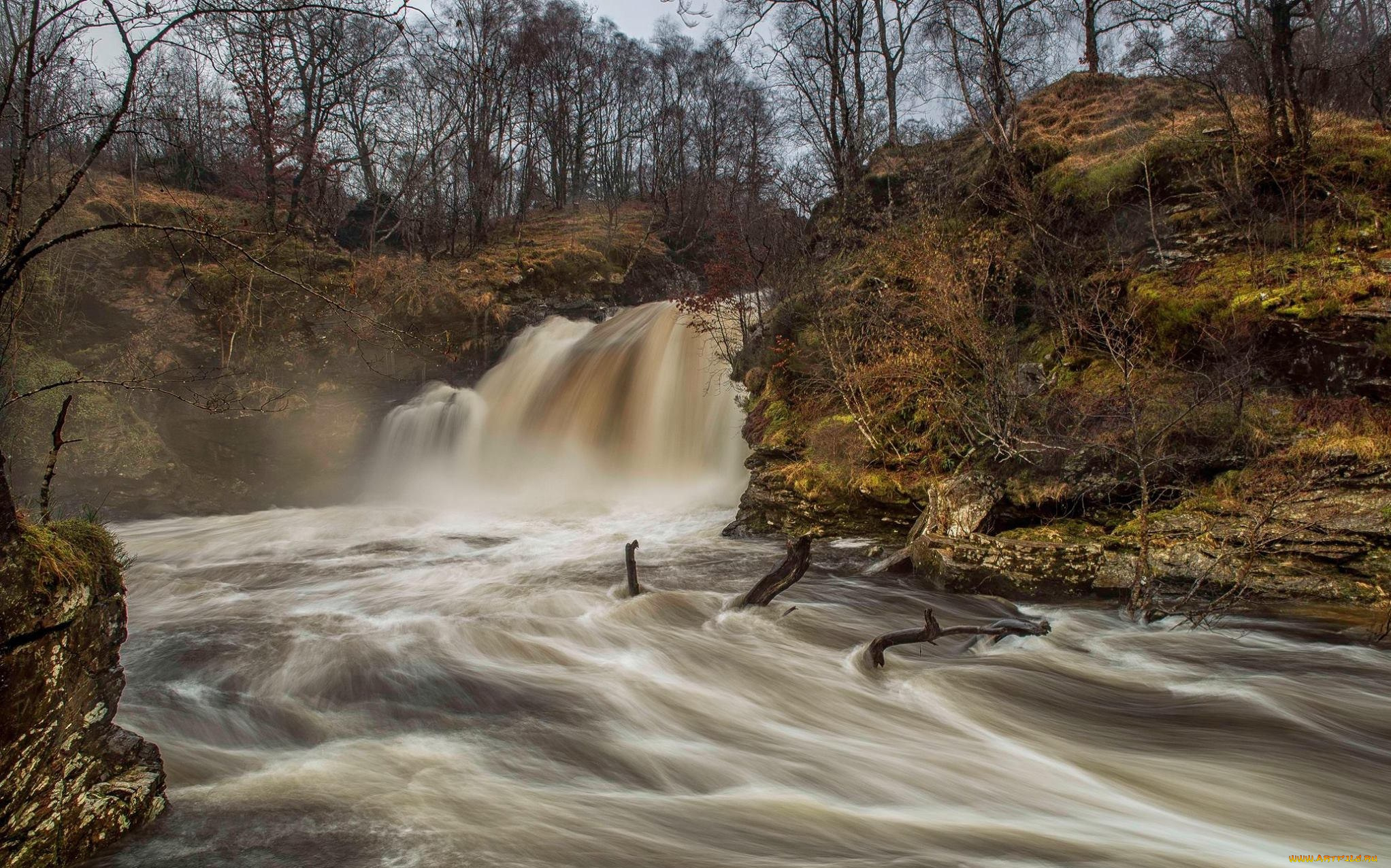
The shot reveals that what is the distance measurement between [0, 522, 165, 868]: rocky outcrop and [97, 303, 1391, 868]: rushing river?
222 mm

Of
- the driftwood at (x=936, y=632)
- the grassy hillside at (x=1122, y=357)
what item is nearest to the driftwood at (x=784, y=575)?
the driftwood at (x=936, y=632)

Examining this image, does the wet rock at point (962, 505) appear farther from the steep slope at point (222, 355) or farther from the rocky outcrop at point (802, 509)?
the steep slope at point (222, 355)

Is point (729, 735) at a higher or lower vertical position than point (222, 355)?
lower

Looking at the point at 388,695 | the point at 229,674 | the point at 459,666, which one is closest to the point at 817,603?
the point at 459,666

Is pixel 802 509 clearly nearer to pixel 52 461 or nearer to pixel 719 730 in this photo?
pixel 719 730

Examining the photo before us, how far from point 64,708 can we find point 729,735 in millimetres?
3810

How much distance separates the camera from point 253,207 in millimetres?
20922

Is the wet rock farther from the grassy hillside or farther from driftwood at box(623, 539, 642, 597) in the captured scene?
driftwood at box(623, 539, 642, 597)

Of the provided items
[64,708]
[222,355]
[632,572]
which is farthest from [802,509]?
[222,355]

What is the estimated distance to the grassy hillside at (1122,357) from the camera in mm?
6941

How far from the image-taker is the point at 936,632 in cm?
536

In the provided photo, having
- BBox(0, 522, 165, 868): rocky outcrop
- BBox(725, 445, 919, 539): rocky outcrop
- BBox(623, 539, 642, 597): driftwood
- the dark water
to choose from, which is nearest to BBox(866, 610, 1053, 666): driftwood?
the dark water

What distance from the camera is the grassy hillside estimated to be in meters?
6.94

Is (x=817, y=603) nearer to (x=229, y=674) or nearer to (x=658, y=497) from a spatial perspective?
(x=229, y=674)
